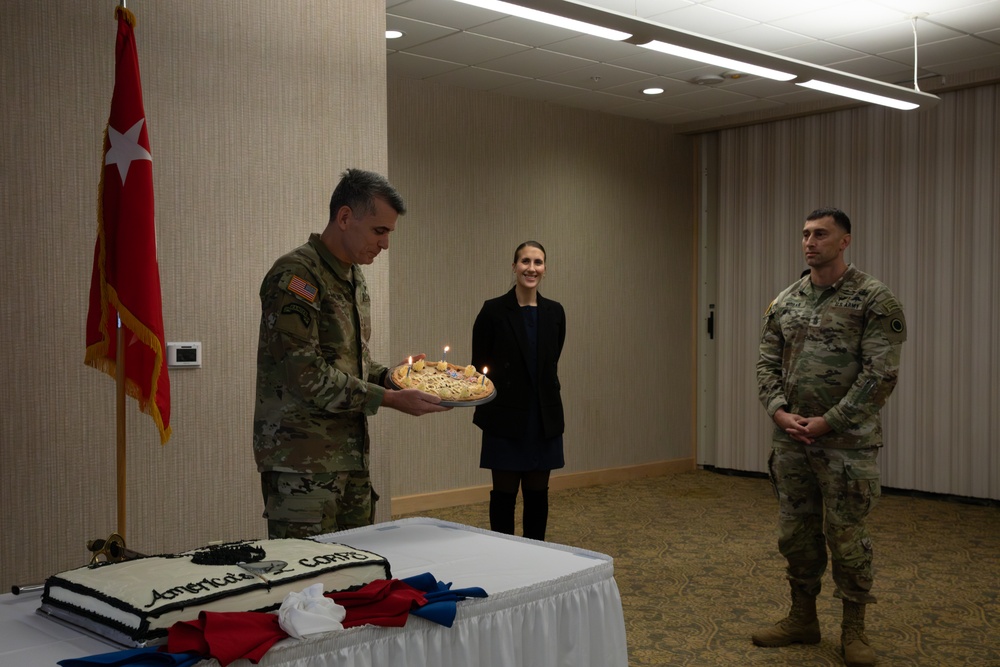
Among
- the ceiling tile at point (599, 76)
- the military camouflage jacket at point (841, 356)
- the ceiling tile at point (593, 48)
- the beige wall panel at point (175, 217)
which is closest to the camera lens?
the beige wall panel at point (175, 217)

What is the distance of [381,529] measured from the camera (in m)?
2.49

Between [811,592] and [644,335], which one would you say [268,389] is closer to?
[811,592]

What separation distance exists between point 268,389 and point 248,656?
1.29 m

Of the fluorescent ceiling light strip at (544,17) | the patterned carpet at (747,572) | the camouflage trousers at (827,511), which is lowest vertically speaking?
the patterned carpet at (747,572)

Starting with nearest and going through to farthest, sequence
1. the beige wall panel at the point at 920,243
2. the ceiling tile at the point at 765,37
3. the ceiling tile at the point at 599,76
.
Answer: the ceiling tile at the point at 765,37 < the ceiling tile at the point at 599,76 < the beige wall panel at the point at 920,243

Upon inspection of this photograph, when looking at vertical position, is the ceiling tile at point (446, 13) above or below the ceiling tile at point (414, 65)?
below

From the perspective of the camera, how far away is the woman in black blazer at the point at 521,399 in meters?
4.64

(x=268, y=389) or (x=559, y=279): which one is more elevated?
(x=559, y=279)

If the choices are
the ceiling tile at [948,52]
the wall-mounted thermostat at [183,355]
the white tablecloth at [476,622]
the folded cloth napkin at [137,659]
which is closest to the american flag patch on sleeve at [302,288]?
the white tablecloth at [476,622]

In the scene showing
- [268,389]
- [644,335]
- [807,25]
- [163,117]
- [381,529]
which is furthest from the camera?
[644,335]

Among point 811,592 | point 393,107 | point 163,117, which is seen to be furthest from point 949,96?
point 163,117

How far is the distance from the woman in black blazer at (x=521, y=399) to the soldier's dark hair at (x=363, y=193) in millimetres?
Answer: 1931

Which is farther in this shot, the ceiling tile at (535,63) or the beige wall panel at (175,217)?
the ceiling tile at (535,63)

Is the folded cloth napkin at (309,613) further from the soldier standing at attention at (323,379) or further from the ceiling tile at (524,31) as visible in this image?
the ceiling tile at (524,31)
